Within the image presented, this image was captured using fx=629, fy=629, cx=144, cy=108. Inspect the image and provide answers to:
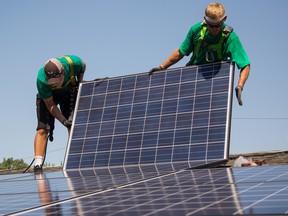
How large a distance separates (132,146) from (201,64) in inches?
61.9

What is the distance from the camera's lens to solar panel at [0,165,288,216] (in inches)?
141

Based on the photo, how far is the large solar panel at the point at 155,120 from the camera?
8172mm

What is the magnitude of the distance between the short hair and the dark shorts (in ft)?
9.29

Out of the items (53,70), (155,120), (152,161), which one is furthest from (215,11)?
(53,70)

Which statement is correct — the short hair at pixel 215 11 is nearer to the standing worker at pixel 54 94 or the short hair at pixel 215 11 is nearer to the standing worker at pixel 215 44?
the standing worker at pixel 215 44

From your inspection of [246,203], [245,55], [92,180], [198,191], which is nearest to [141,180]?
[92,180]

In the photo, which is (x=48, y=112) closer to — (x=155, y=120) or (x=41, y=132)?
(x=41, y=132)

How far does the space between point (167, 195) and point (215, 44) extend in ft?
16.0

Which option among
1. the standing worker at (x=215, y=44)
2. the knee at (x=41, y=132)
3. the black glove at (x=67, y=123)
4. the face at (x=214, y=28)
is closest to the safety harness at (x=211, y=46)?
the standing worker at (x=215, y=44)

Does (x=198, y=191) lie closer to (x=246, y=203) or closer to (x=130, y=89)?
(x=246, y=203)

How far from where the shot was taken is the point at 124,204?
4070mm

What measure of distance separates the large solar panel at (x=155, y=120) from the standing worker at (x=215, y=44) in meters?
0.16

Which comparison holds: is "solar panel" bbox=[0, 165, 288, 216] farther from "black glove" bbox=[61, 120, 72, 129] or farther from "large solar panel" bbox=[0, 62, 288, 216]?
"black glove" bbox=[61, 120, 72, 129]

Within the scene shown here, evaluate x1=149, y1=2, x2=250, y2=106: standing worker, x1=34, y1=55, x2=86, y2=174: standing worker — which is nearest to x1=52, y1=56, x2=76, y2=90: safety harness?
x1=34, y1=55, x2=86, y2=174: standing worker
